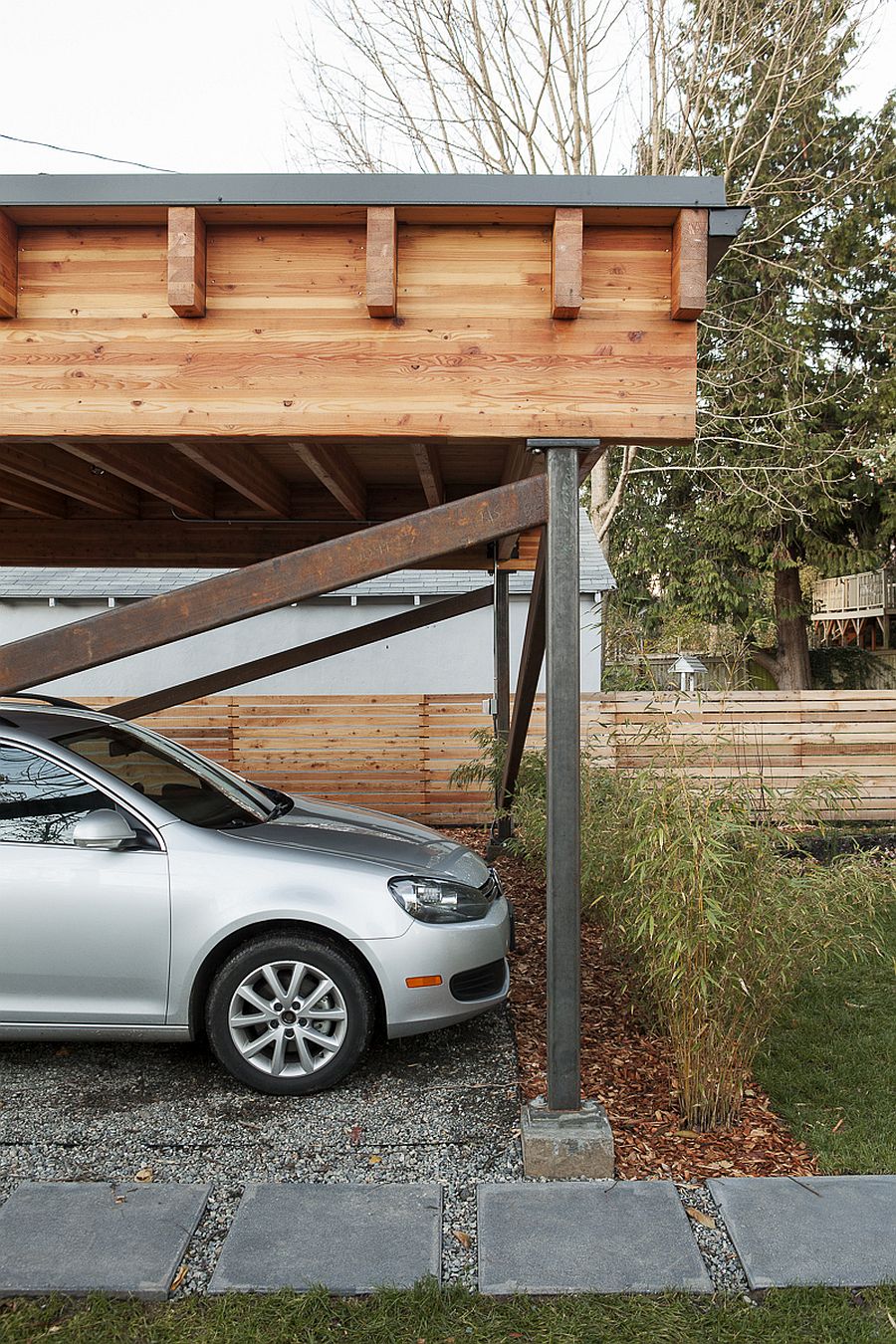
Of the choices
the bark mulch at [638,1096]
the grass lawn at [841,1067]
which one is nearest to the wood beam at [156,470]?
the bark mulch at [638,1096]

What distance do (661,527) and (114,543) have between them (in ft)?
45.9

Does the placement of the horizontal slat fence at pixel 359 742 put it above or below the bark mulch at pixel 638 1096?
above

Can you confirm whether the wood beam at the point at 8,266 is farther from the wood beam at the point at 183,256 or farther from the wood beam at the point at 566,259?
the wood beam at the point at 566,259

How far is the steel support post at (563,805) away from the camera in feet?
11.7

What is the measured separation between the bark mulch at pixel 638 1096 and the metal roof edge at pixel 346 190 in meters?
3.35

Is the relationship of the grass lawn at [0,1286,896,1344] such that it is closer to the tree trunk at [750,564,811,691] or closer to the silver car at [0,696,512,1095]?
the silver car at [0,696,512,1095]

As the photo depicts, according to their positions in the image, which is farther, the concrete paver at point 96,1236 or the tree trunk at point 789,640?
the tree trunk at point 789,640

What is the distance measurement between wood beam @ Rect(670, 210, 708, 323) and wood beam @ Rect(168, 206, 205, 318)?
5.58ft

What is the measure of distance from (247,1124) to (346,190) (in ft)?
11.2

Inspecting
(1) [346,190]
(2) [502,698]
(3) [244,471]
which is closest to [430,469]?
(3) [244,471]

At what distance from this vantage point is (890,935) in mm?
6488

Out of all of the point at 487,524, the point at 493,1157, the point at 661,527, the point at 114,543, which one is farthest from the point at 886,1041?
the point at 661,527

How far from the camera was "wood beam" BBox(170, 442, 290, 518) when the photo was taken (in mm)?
4531

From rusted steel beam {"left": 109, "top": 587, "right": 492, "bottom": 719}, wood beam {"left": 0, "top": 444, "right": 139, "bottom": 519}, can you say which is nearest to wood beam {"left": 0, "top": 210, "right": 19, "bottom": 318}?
wood beam {"left": 0, "top": 444, "right": 139, "bottom": 519}
